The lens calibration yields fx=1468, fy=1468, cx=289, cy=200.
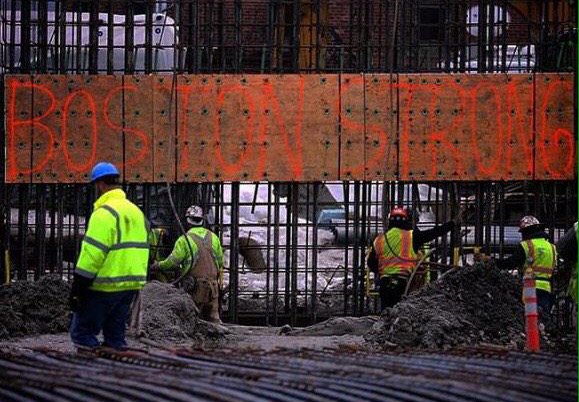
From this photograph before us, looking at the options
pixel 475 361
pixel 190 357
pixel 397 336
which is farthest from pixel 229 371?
pixel 397 336

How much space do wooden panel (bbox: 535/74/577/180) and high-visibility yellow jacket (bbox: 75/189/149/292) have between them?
785cm

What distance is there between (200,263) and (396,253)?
7.99 feet

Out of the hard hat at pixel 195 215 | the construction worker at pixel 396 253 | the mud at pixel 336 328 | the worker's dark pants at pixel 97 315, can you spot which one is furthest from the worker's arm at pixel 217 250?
the worker's dark pants at pixel 97 315

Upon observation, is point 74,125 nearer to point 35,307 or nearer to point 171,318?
point 35,307

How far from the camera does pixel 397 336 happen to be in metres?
16.0

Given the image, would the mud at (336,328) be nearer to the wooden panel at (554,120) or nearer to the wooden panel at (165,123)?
the wooden panel at (165,123)

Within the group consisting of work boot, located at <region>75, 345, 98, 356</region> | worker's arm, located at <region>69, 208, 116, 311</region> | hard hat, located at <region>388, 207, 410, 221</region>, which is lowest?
work boot, located at <region>75, 345, 98, 356</region>

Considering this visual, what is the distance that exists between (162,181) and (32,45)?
2.45 metres

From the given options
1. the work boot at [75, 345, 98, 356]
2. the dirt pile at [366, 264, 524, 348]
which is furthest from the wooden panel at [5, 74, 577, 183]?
the work boot at [75, 345, 98, 356]

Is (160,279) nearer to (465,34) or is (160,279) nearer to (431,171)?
(431,171)

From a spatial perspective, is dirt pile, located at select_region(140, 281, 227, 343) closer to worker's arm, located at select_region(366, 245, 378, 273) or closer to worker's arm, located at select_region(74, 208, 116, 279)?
worker's arm, located at select_region(366, 245, 378, 273)

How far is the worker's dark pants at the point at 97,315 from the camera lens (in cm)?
1202

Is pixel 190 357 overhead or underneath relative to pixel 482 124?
underneath

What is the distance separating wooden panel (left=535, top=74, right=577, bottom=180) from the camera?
18.6m
